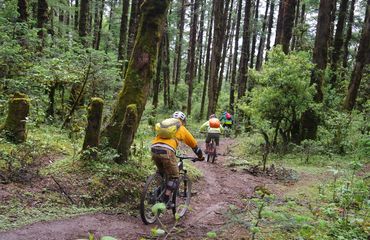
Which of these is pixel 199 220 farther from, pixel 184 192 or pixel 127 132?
pixel 127 132

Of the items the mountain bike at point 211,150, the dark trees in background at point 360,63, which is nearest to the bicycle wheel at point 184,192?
the mountain bike at point 211,150

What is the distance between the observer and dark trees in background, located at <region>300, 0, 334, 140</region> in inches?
648

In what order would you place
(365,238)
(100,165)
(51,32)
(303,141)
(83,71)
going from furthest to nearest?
(51,32)
(303,141)
(83,71)
(100,165)
(365,238)

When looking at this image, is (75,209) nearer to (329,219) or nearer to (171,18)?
(329,219)

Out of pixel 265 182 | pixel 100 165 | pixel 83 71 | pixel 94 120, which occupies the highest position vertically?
pixel 83 71

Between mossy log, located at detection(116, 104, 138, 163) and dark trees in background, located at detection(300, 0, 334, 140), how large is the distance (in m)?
10.1

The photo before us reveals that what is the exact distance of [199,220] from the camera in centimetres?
754

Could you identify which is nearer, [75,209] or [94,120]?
[75,209]

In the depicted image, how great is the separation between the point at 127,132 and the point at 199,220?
2.50m

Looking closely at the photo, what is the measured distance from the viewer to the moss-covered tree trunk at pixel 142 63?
9.19 m

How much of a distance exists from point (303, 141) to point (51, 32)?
12456 millimetres

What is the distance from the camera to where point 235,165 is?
1363cm

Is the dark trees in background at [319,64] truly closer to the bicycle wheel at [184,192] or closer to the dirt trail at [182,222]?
the dirt trail at [182,222]

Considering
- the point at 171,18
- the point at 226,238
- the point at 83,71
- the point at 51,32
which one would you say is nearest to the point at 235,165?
the point at 83,71
